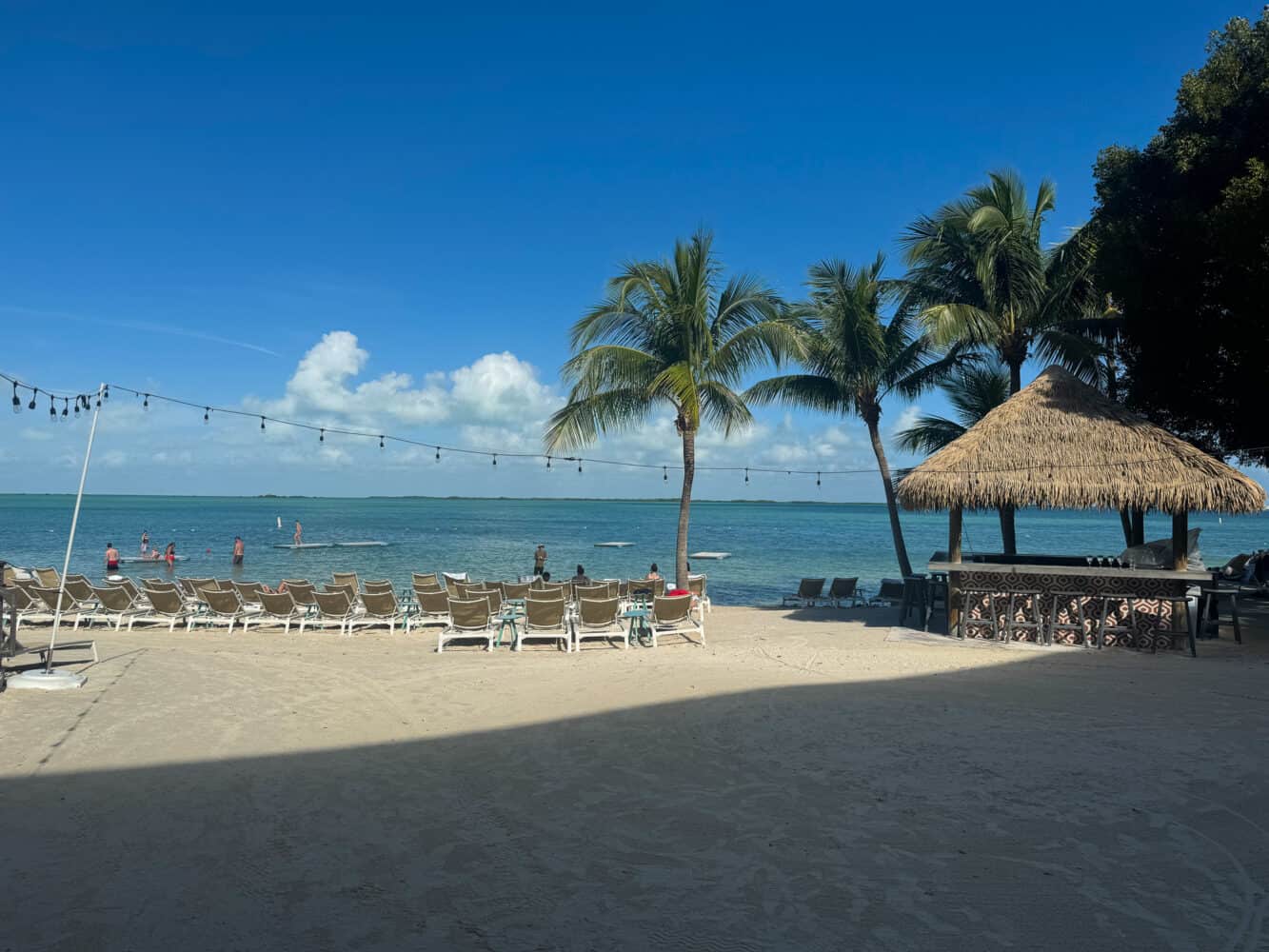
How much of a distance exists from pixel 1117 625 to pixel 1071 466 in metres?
2.16

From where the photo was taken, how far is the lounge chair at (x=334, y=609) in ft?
42.0

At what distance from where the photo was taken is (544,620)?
1109 cm

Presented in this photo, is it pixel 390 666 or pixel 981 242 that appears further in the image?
pixel 981 242

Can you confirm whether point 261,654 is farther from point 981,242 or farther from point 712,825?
point 981,242

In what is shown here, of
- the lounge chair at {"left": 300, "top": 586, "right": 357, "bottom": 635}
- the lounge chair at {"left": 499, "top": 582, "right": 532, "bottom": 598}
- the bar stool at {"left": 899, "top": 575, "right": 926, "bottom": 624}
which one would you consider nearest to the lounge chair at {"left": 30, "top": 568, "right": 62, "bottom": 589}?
the lounge chair at {"left": 300, "top": 586, "right": 357, "bottom": 635}

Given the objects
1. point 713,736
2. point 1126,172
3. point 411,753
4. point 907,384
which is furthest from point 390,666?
point 1126,172

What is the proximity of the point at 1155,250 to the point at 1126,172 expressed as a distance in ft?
5.95

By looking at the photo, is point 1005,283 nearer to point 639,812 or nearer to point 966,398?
point 966,398

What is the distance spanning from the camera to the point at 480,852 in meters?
4.19

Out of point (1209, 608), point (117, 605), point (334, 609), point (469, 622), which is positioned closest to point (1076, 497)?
point (1209, 608)

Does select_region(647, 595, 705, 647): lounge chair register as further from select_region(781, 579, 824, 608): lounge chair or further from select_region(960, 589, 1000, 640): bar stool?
select_region(781, 579, 824, 608): lounge chair

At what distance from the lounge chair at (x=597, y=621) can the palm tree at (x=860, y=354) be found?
802 centimetres

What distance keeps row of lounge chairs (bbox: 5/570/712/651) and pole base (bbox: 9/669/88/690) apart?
14.4 feet

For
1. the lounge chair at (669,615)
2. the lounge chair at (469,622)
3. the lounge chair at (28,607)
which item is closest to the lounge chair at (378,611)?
the lounge chair at (469,622)
